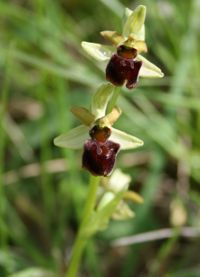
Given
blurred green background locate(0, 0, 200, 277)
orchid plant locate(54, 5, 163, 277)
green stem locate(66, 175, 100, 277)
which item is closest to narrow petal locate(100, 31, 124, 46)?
orchid plant locate(54, 5, 163, 277)

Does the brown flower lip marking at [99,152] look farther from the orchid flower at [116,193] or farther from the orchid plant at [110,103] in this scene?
the orchid flower at [116,193]

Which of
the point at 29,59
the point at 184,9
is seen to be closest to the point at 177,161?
the point at 184,9

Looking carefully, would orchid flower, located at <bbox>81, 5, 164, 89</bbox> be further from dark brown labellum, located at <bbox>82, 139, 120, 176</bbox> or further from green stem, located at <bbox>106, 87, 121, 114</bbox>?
dark brown labellum, located at <bbox>82, 139, 120, 176</bbox>

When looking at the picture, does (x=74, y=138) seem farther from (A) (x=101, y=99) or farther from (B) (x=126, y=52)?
(B) (x=126, y=52)

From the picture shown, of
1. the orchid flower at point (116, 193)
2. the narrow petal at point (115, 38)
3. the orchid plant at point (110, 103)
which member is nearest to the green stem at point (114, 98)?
the orchid plant at point (110, 103)

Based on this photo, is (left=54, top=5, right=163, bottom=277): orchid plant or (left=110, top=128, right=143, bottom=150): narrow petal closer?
(left=54, top=5, right=163, bottom=277): orchid plant

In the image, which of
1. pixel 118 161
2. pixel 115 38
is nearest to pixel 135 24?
pixel 115 38
